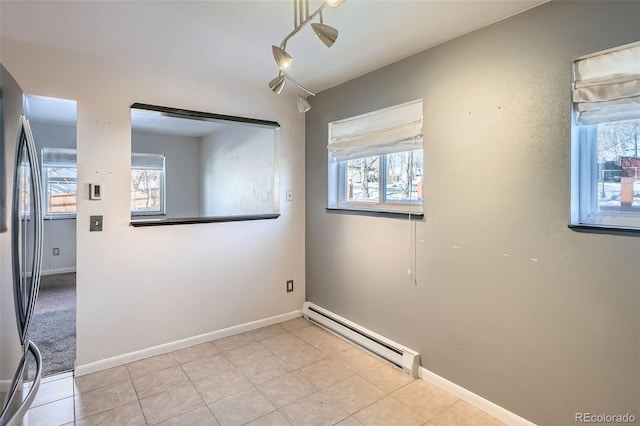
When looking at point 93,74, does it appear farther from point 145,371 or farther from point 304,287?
point 304,287

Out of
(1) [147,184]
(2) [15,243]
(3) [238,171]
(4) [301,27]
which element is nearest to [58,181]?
(1) [147,184]

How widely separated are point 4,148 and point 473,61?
231 centimetres

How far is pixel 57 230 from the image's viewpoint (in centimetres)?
530

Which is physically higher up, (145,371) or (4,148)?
(4,148)

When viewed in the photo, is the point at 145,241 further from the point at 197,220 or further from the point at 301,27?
the point at 301,27

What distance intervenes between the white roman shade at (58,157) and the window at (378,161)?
4.28m

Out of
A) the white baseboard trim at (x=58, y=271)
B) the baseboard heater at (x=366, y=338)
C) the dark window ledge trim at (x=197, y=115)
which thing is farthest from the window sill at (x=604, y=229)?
the white baseboard trim at (x=58, y=271)

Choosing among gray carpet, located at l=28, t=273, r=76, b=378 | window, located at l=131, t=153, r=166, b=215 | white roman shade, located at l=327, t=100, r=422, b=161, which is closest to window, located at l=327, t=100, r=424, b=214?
white roman shade, located at l=327, t=100, r=422, b=161

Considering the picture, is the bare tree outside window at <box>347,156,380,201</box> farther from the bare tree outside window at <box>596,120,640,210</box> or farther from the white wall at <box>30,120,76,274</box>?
the white wall at <box>30,120,76,274</box>

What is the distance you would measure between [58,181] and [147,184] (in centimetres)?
336

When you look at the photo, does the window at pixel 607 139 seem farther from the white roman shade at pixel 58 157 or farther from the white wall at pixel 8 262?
the white roman shade at pixel 58 157

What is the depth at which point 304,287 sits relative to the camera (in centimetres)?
358

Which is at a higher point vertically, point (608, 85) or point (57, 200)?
point (608, 85)

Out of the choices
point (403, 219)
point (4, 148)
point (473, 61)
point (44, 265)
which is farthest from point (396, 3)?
point (44, 265)
